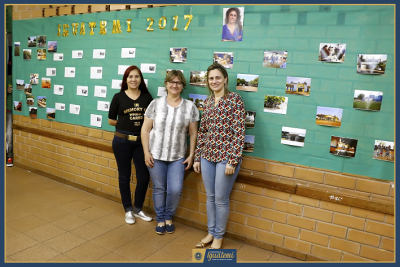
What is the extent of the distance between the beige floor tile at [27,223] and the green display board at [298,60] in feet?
5.68

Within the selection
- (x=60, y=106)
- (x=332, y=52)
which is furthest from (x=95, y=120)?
(x=332, y=52)

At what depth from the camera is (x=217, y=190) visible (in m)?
2.49

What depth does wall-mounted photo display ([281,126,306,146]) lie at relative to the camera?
2432 millimetres

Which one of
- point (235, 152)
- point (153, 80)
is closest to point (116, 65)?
point (153, 80)

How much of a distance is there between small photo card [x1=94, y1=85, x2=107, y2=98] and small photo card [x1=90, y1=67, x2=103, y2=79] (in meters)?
0.12

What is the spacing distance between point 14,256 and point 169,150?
4.88 feet

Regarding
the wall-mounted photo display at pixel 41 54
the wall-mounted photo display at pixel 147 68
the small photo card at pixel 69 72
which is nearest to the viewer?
the wall-mounted photo display at pixel 147 68

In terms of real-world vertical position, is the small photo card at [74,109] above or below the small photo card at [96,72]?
below

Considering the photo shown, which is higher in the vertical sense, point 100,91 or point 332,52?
point 332,52

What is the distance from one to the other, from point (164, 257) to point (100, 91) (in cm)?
203

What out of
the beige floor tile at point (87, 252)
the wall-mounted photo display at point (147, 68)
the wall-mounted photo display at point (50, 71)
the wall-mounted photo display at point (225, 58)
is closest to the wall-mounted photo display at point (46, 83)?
the wall-mounted photo display at point (50, 71)

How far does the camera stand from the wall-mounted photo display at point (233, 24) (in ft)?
8.35

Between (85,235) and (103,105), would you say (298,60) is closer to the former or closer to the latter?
(103,105)

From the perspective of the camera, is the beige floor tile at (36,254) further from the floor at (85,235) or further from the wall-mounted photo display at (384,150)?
the wall-mounted photo display at (384,150)
